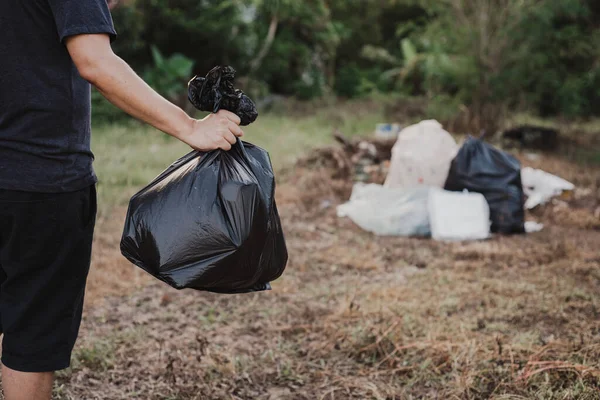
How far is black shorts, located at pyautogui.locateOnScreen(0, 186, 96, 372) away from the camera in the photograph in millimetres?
1586

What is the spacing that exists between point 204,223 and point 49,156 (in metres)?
0.43

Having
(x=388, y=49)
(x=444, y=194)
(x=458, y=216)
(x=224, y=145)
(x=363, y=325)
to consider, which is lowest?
(x=363, y=325)

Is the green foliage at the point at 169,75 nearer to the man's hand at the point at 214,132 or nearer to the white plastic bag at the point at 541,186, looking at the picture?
the white plastic bag at the point at 541,186

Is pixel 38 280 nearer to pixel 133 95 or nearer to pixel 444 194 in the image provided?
pixel 133 95

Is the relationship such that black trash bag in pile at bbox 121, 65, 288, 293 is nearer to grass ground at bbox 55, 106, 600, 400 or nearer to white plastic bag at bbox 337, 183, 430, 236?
grass ground at bbox 55, 106, 600, 400

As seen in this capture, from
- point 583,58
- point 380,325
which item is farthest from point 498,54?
point 380,325

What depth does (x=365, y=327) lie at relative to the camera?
2928 millimetres

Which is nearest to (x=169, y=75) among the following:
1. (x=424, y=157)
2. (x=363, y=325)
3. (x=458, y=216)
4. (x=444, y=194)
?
(x=424, y=157)

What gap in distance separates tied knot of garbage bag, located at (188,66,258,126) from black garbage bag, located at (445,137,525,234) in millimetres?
3311

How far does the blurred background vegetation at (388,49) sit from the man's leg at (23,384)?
4.12m

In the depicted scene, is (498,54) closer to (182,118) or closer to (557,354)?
Result: (557,354)

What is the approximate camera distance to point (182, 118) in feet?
5.47

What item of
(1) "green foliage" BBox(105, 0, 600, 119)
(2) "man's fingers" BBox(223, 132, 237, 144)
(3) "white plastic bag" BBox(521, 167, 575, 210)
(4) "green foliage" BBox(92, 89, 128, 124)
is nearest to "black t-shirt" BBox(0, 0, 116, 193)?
(2) "man's fingers" BBox(223, 132, 237, 144)

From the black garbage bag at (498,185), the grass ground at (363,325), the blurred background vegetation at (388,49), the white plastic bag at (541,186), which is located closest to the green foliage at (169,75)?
the blurred background vegetation at (388,49)
